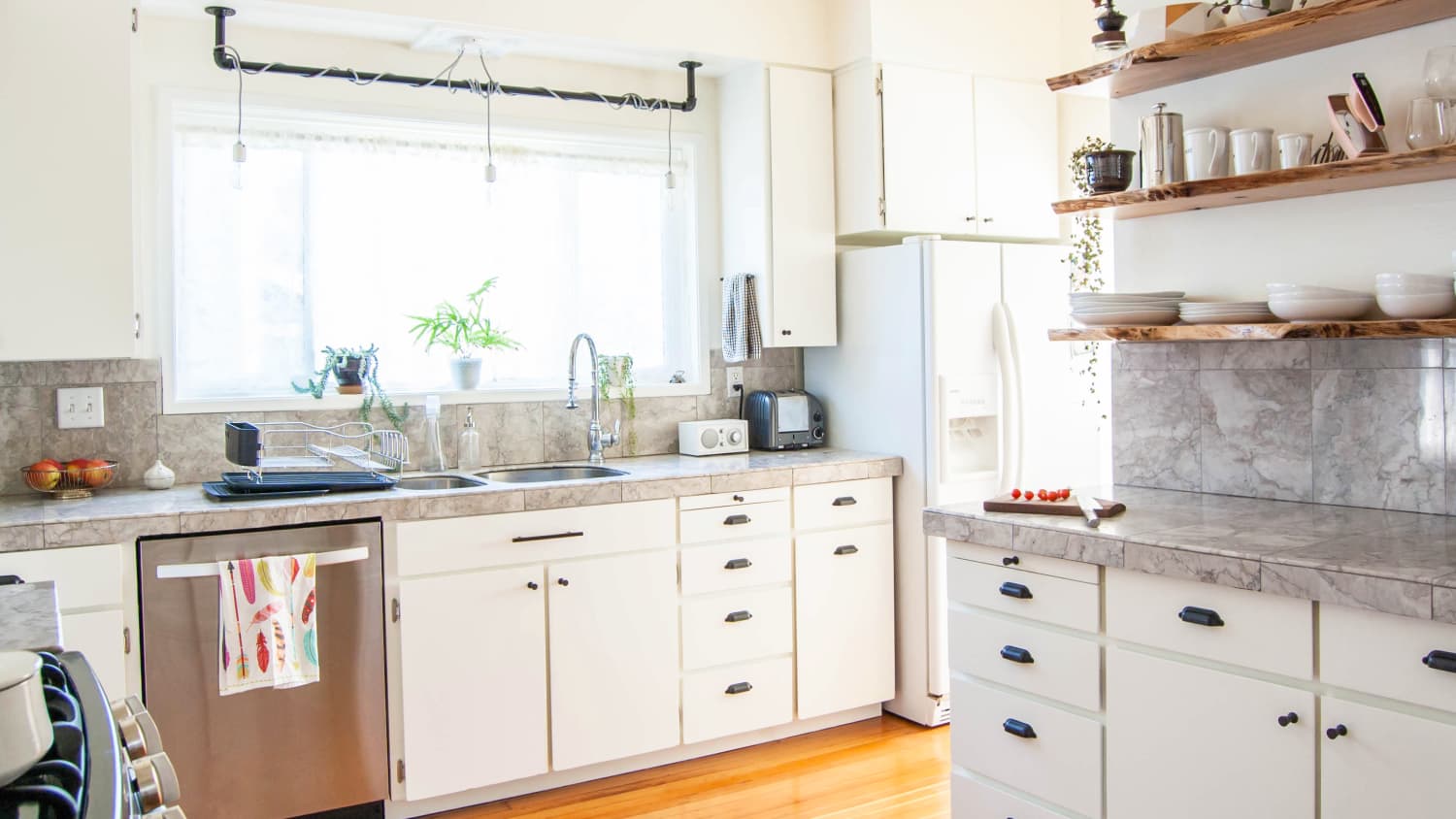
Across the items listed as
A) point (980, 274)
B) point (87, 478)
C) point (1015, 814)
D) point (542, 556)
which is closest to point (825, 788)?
point (1015, 814)

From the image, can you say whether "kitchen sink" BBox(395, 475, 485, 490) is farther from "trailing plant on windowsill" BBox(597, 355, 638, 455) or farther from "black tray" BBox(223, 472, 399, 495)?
"trailing plant on windowsill" BBox(597, 355, 638, 455)

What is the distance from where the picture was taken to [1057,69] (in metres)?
4.37

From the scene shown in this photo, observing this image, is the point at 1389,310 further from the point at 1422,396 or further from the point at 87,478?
the point at 87,478

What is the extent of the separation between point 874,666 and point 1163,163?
1998 millimetres

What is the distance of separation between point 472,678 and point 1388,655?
2280mm

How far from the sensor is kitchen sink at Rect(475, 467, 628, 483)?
3691 mm

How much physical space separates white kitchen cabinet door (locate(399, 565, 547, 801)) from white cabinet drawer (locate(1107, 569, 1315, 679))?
1665mm

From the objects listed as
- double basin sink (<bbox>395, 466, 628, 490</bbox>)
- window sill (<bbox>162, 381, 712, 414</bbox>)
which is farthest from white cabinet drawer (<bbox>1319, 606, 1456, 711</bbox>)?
window sill (<bbox>162, 381, 712, 414</bbox>)

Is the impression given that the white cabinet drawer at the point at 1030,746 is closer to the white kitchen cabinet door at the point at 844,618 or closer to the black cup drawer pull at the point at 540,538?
the white kitchen cabinet door at the point at 844,618

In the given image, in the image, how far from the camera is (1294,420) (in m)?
2.71

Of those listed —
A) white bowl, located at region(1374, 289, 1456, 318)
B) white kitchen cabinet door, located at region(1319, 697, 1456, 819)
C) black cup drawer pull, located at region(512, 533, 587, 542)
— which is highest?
white bowl, located at region(1374, 289, 1456, 318)

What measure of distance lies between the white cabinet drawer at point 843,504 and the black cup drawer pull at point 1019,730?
1.23m

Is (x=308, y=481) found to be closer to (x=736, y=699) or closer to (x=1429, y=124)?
(x=736, y=699)

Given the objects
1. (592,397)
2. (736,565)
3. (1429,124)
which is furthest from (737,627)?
(1429,124)
